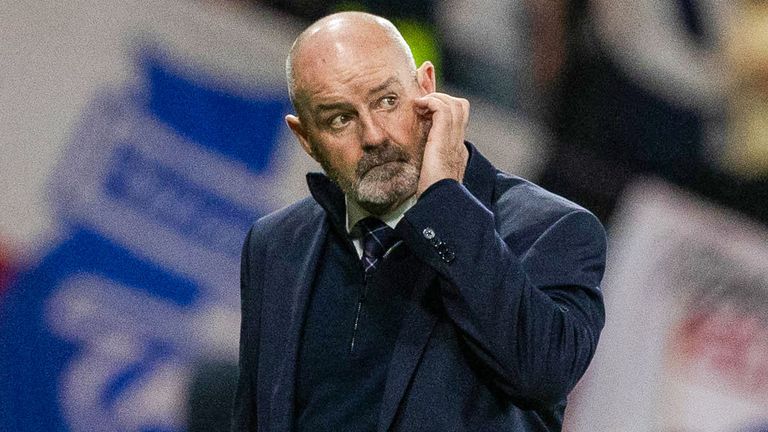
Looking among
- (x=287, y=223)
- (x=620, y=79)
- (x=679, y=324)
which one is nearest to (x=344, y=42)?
(x=287, y=223)

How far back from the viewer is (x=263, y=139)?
2.79m

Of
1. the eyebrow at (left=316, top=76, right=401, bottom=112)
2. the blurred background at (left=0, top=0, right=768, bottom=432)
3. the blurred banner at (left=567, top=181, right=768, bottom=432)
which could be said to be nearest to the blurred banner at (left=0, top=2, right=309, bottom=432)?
the blurred background at (left=0, top=0, right=768, bottom=432)

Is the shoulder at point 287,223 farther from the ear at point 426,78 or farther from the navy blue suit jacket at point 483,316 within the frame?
the ear at point 426,78

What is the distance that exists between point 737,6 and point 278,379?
2407 millimetres

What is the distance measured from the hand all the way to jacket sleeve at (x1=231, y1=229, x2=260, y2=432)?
302 millimetres

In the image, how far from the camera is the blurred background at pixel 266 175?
8.23 feet

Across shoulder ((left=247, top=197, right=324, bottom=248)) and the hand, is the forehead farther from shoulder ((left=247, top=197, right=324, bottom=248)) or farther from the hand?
shoulder ((left=247, top=197, right=324, bottom=248))

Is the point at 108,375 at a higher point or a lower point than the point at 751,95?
Result: lower

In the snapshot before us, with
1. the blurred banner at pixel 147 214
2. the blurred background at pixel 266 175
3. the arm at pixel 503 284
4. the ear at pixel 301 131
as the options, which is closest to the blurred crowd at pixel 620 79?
the blurred background at pixel 266 175

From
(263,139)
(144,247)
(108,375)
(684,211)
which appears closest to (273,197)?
(263,139)

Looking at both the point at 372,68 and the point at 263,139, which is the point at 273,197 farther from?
the point at 372,68

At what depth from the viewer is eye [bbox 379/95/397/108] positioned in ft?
4.70

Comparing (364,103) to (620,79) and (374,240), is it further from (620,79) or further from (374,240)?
(620,79)

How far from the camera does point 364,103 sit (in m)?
1.43
